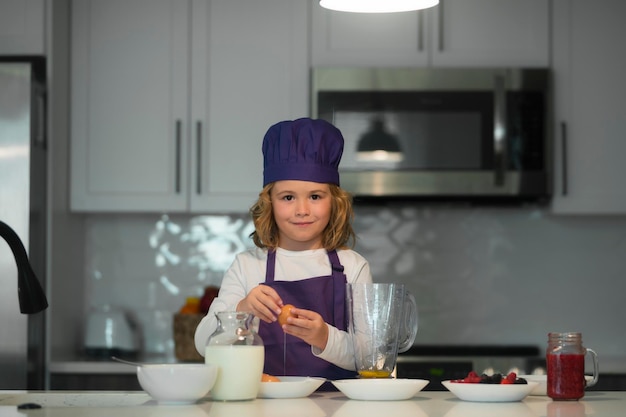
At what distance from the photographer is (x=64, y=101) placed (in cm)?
374

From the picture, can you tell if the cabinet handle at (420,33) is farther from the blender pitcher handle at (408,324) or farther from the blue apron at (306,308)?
the blender pitcher handle at (408,324)

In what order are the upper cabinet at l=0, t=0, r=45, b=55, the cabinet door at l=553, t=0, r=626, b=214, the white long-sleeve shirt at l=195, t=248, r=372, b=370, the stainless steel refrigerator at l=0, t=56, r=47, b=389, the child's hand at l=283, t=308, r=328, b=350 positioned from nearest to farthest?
the child's hand at l=283, t=308, r=328, b=350 < the white long-sleeve shirt at l=195, t=248, r=372, b=370 < the stainless steel refrigerator at l=0, t=56, r=47, b=389 < the upper cabinet at l=0, t=0, r=45, b=55 < the cabinet door at l=553, t=0, r=626, b=214

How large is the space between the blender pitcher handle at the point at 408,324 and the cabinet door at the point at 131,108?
2.03 metres

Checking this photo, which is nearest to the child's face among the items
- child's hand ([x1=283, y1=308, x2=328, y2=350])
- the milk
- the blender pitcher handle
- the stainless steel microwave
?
child's hand ([x1=283, y1=308, x2=328, y2=350])

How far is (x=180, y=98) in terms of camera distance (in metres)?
3.75

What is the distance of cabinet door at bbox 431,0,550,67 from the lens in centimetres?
372

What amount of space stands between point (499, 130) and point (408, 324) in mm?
1955

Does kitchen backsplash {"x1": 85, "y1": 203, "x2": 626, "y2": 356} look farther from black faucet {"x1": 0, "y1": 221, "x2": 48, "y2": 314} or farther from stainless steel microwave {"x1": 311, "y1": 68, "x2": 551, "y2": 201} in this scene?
black faucet {"x1": 0, "y1": 221, "x2": 48, "y2": 314}

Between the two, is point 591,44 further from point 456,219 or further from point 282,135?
point 282,135

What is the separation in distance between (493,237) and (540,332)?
42 centimetres

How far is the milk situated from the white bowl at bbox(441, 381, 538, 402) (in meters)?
0.33

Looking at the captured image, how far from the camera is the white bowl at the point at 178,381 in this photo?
5.28ft

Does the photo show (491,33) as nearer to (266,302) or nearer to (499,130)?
(499,130)

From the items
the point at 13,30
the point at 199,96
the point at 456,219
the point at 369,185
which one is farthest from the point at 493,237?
the point at 13,30
